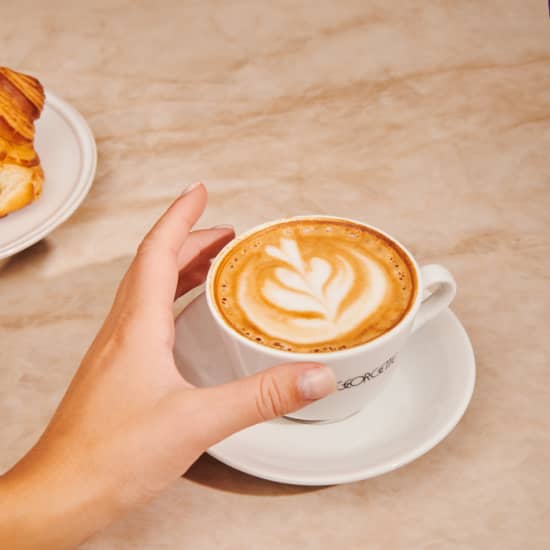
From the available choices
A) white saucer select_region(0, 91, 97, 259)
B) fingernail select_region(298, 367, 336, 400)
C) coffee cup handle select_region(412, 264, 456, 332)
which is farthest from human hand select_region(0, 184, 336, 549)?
white saucer select_region(0, 91, 97, 259)

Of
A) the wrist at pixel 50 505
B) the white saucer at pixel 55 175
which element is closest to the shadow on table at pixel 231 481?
the wrist at pixel 50 505

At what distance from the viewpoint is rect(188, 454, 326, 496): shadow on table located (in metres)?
0.69

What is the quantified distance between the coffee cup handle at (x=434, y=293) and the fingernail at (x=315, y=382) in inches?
6.6

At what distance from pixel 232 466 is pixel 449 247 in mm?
442

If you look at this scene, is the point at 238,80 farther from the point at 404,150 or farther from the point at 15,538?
the point at 15,538

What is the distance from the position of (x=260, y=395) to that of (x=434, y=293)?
0.80ft

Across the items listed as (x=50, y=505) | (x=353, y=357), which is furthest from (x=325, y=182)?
(x=50, y=505)

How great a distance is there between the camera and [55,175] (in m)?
1.03

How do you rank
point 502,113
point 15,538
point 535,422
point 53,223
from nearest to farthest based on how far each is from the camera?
point 15,538, point 535,422, point 53,223, point 502,113

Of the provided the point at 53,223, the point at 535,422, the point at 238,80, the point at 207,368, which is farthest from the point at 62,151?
the point at 535,422

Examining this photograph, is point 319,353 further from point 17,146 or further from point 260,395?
point 17,146

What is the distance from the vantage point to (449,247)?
0.96m

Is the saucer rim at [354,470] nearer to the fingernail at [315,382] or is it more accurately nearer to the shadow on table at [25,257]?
the fingernail at [315,382]

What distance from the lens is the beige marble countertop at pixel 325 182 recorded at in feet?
2.23
